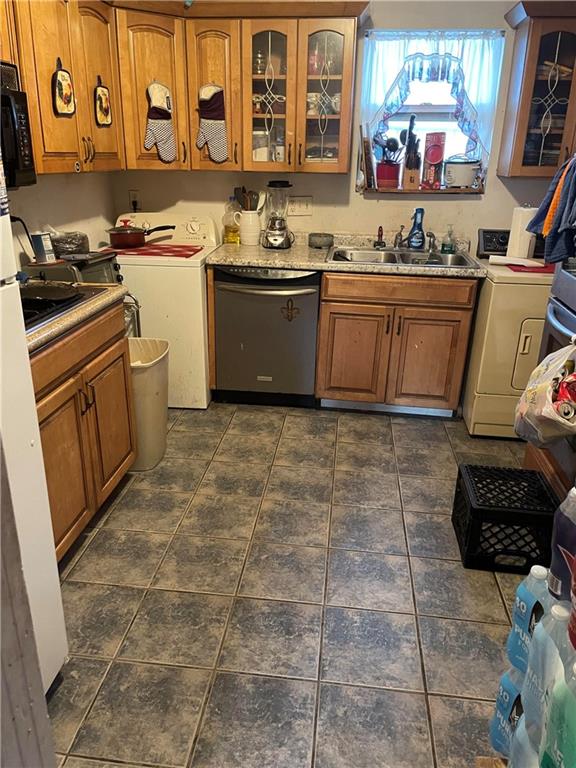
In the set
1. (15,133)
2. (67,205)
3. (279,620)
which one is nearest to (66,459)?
(279,620)

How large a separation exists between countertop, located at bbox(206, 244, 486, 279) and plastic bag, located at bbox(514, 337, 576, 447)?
136 centimetres

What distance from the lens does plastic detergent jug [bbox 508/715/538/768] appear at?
107cm

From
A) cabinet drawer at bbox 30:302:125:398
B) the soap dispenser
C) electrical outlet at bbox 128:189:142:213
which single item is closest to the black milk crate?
cabinet drawer at bbox 30:302:125:398

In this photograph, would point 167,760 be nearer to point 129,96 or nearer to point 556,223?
point 556,223

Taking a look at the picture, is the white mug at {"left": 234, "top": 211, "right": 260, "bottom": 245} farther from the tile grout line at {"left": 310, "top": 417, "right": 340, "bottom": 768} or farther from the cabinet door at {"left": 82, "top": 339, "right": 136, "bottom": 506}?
the tile grout line at {"left": 310, "top": 417, "right": 340, "bottom": 768}

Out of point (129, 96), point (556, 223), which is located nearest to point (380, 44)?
point (129, 96)

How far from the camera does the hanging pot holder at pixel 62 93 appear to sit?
236cm

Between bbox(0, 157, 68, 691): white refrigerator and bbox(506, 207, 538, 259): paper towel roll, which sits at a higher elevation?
bbox(506, 207, 538, 259): paper towel roll

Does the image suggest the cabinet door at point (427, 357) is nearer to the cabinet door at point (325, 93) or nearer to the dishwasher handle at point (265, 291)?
the dishwasher handle at point (265, 291)

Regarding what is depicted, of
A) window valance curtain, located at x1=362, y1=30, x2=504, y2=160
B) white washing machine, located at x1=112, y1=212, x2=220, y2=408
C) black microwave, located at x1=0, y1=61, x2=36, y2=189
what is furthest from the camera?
window valance curtain, located at x1=362, y1=30, x2=504, y2=160

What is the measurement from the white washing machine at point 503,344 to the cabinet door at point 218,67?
5.26 feet

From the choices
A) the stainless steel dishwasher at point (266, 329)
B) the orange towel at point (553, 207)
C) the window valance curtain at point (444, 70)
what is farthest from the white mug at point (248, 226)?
the orange towel at point (553, 207)

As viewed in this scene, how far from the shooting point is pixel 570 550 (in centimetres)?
114

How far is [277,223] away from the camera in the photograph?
3.46 m
